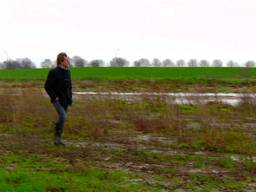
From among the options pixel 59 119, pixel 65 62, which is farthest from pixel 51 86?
pixel 59 119

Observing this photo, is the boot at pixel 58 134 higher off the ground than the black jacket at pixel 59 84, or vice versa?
the black jacket at pixel 59 84

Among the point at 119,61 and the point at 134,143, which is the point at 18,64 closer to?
the point at 119,61

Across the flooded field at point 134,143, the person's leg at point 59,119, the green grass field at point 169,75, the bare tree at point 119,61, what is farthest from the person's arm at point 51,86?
the bare tree at point 119,61

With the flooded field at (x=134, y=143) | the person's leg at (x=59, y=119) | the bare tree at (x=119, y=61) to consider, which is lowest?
the flooded field at (x=134, y=143)

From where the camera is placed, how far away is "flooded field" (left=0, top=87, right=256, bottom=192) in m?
8.45

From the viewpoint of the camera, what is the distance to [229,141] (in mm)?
11625

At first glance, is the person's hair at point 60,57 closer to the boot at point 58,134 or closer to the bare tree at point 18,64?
the boot at point 58,134

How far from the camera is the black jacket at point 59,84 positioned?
35.3ft

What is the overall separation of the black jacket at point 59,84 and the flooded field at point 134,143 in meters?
1.19

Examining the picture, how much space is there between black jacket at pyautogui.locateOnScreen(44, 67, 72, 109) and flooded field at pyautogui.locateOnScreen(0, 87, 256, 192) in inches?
46.8

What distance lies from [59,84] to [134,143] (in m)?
2.50

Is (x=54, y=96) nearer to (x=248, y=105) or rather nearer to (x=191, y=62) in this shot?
(x=248, y=105)

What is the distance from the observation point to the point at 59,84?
35.4 ft

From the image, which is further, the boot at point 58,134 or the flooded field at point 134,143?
the boot at point 58,134
